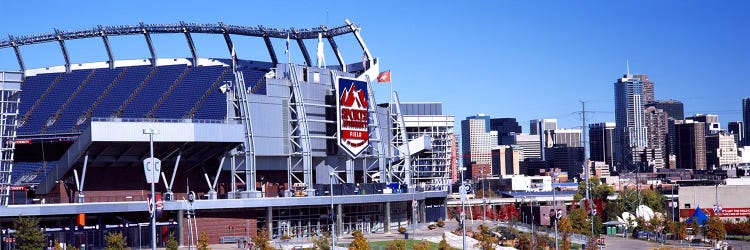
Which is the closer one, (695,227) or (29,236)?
(29,236)

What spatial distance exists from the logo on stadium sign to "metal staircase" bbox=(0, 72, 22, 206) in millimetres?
32280

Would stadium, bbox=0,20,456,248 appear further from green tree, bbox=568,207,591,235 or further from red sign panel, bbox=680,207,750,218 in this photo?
red sign panel, bbox=680,207,750,218

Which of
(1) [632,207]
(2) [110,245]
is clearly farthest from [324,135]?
(1) [632,207]

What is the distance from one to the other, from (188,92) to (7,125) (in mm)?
24872

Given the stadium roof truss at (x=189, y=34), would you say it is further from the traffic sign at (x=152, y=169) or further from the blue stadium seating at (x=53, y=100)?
the traffic sign at (x=152, y=169)

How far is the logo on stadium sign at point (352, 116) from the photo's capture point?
123 m

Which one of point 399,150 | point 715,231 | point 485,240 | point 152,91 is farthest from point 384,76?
point 485,240

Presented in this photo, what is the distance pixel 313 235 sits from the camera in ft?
380

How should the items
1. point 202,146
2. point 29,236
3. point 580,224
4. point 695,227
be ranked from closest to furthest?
1. point 29,236
2. point 202,146
3. point 695,227
4. point 580,224

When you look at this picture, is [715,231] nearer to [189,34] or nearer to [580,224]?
[580,224]

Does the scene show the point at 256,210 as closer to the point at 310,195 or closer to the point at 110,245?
the point at 310,195

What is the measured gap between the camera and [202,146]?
367ft

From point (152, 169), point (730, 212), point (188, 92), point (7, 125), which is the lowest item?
point (730, 212)

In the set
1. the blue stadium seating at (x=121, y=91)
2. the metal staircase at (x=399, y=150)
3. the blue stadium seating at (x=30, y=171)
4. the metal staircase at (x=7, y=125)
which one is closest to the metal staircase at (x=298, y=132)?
the blue stadium seating at (x=121, y=91)
